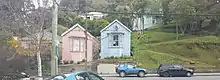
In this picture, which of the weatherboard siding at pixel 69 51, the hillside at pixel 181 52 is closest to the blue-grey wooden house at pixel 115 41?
the weatherboard siding at pixel 69 51

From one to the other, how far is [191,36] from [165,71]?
28.7m

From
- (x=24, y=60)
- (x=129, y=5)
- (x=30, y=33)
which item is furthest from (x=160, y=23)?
(x=30, y=33)

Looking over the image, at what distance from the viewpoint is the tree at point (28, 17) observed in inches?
1286

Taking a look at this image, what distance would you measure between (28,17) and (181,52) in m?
32.8

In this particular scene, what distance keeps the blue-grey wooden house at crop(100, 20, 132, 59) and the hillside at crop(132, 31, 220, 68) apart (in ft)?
7.47

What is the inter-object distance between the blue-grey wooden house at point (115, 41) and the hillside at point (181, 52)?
2.28m

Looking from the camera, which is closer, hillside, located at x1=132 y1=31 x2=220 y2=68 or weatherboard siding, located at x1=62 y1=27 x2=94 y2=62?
weatherboard siding, located at x1=62 y1=27 x2=94 y2=62

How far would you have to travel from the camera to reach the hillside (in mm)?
56250

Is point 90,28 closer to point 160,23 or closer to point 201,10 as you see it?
point 201,10

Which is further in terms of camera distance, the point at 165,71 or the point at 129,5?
the point at 129,5

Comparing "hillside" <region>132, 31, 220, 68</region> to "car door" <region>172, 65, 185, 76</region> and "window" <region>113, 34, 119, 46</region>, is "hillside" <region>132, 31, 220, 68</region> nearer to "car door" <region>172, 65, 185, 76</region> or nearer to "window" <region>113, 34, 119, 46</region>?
"window" <region>113, 34, 119, 46</region>

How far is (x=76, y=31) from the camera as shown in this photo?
5434cm

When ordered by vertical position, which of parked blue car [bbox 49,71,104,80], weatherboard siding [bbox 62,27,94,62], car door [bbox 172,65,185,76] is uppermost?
weatherboard siding [bbox 62,27,94,62]

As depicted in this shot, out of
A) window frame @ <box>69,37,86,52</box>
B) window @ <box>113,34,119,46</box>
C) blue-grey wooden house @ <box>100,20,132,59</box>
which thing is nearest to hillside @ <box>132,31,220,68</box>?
blue-grey wooden house @ <box>100,20,132,59</box>
